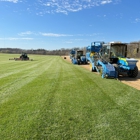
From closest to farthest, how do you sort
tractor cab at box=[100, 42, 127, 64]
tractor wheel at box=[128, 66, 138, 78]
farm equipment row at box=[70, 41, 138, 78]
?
farm equipment row at box=[70, 41, 138, 78], tractor wheel at box=[128, 66, 138, 78], tractor cab at box=[100, 42, 127, 64]

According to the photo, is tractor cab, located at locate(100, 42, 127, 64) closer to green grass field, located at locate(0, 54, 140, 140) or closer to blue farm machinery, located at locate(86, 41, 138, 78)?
blue farm machinery, located at locate(86, 41, 138, 78)

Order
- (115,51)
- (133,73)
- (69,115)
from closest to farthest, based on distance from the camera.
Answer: (69,115)
(133,73)
(115,51)

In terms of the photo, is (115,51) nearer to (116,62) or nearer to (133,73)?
(116,62)

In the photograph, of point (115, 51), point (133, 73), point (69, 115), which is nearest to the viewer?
point (69, 115)

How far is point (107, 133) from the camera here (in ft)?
12.6

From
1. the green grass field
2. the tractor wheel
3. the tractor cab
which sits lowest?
the green grass field

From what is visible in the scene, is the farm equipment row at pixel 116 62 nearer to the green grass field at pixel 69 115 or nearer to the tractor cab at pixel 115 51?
the tractor cab at pixel 115 51

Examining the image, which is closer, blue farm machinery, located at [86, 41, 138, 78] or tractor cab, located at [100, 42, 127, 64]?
blue farm machinery, located at [86, 41, 138, 78]

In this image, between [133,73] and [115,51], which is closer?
[133,73]

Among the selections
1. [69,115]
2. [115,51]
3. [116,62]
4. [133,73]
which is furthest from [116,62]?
[69,115]

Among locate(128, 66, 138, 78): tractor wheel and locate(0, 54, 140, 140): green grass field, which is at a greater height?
locate(128, 66, 138, 78): tractor wheel

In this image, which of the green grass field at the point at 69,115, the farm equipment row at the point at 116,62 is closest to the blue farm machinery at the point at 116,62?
the farm equipment row at the point at 116,62

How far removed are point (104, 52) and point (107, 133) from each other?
34.2 ft

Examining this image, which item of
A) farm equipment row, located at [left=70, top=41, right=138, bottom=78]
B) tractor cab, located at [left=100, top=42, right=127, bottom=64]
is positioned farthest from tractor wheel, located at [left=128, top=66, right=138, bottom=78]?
tractor cab, located at [left=100, top=42, right=127, bottom=64]
